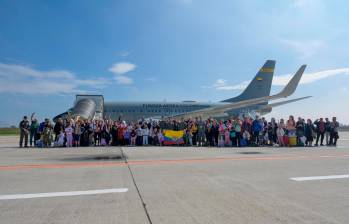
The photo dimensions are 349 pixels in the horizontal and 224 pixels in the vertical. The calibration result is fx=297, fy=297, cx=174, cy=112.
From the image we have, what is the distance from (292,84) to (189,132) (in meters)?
11.0

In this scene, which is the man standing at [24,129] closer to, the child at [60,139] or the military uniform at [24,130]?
the military uniform at [24,130]

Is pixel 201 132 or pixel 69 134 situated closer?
pixel 69 134

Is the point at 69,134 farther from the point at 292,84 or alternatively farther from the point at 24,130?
the point at 292,84

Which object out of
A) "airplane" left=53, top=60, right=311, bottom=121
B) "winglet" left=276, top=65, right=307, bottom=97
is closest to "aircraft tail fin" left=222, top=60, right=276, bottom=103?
"airplane" left=53, top=60, right=311, bottom=121

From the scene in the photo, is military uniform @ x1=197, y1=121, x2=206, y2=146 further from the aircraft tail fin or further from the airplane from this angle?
the aircraft tail fin

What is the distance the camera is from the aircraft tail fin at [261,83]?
130 ft

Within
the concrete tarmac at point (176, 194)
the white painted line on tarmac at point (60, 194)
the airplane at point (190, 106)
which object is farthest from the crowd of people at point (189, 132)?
the white painted line on tarmac at point (60, 194)

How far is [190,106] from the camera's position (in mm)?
35688

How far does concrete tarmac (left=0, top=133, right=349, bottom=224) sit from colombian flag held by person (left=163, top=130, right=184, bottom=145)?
8.35 meters

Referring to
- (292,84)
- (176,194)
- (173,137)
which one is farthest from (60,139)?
(292,84)

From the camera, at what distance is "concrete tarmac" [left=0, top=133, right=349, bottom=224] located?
4.04 meters

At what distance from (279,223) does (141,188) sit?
2707 millimetres

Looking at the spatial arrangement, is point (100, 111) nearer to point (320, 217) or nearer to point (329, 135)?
point (329, 135)

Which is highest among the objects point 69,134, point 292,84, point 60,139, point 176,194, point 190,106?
point 292,84
